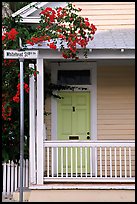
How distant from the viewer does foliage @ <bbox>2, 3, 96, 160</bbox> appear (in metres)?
8.41

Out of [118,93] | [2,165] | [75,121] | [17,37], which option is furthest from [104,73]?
[2,165]

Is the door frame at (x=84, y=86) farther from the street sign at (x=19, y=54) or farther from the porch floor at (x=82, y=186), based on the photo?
the street sign at (x=19, y=54)

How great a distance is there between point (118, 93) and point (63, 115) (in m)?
1.59

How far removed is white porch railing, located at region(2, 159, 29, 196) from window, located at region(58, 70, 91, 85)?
2.55 metres

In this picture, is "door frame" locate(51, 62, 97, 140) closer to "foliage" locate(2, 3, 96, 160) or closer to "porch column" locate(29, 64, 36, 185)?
"foliage" locate(2, 3, 96, 160)

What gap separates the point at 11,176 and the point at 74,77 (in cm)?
315

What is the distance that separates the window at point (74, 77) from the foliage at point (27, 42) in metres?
1.24

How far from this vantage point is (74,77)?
10.5 meters

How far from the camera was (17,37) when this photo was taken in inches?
352

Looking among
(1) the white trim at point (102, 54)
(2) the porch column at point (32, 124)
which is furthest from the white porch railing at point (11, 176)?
(1) the white trim at point (102, 54)

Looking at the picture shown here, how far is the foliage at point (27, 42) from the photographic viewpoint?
841 cm

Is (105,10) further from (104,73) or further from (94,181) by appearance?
(94,181)

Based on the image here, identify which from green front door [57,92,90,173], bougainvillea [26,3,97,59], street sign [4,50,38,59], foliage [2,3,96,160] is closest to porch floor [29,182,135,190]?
foliage [2,3,96,160]

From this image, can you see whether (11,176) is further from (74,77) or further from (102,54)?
(102,54)
